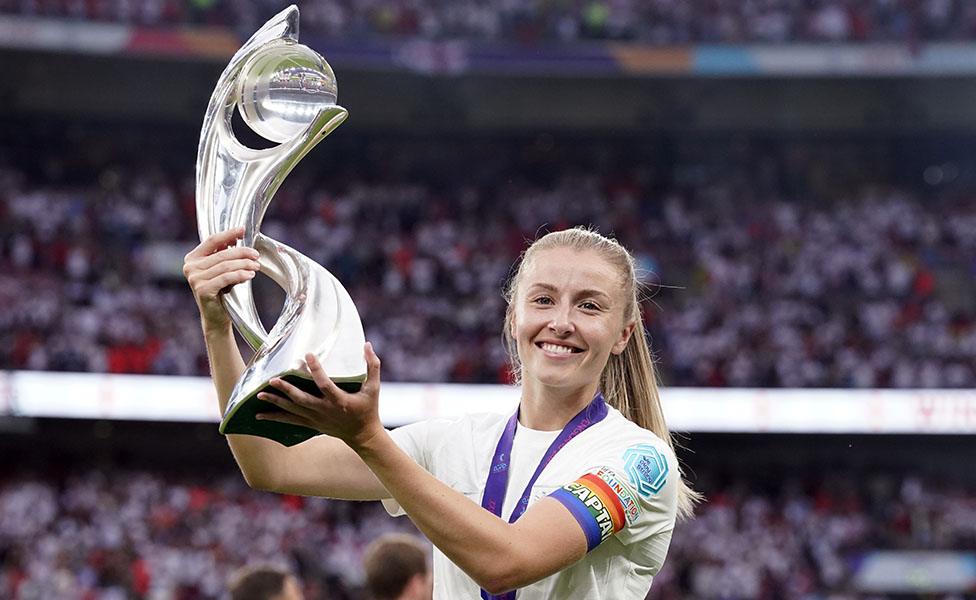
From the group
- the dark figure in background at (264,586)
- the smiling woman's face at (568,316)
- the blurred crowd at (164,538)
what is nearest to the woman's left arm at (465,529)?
the smiling woman's face at (568,316)

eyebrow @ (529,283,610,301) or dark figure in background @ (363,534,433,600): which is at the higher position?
eyebrow @ (529,283,610,301)

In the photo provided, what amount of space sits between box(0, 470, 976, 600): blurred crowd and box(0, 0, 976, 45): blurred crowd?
752cm

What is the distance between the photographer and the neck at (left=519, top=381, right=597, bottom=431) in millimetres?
→ 2207

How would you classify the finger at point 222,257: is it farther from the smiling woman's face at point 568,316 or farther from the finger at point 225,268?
the smiling woman's face at point 568,316

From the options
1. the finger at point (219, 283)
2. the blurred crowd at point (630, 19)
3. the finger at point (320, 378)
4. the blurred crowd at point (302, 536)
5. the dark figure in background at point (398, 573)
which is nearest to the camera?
the finger at point (320, 378)

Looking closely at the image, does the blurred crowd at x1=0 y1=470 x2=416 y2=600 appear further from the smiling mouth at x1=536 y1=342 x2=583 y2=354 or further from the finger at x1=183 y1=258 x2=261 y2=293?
the finger at x1=183 y1=258 x2=261 y2=293

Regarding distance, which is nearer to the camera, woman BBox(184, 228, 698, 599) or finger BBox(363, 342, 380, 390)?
finger BBox(363, 342, 380, 390)

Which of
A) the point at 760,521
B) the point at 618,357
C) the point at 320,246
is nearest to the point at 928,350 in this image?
the point at 760,521

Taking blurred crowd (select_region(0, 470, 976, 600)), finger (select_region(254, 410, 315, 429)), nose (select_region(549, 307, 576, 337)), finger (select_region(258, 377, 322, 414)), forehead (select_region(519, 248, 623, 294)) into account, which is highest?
finger (select_region(258, 377, 322, 414))

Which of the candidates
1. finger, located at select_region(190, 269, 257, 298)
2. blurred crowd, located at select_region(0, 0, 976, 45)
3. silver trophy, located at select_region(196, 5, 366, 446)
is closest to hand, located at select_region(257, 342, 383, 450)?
silver trophy, located at select_region(196, 5, 366, 446)

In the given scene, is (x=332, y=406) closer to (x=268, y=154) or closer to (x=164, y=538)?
(x=268, y=154)

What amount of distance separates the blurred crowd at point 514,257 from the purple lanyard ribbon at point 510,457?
12.8 meters

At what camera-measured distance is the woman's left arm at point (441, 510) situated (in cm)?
167

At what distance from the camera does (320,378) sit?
1632 mm
